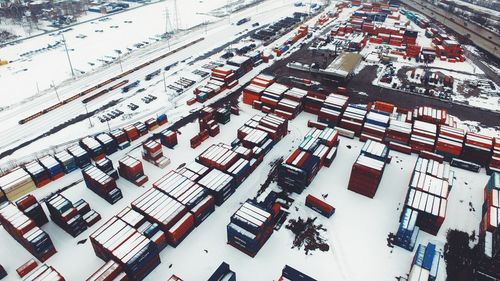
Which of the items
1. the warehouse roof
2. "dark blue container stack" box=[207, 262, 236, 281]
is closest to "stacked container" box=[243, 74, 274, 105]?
the warehouse roof

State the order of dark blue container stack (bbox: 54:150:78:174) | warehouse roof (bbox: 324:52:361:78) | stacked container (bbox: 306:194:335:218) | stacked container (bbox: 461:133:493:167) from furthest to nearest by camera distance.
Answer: warehouse roof (bbox: 324:52:361:78) → stacked container (bbox: 461:133:493:167) → dark blue container stack (bbox: 54:150:78:174) → stacked container (bbox: 306:194:335:218)

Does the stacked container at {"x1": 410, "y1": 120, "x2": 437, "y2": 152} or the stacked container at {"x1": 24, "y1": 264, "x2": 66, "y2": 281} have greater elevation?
the stacked container at {"x1": 410, "y1": 120, "x2": 437, "y2": 152}

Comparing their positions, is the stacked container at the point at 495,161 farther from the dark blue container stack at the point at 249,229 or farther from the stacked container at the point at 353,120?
the dark blue container stack at the point at 249,229

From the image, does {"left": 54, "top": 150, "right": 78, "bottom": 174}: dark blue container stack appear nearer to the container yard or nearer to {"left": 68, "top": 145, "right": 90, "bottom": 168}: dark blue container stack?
the container yard

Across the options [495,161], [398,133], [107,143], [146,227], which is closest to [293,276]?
[146,227]

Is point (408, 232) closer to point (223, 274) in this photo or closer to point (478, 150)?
point (223, 274)

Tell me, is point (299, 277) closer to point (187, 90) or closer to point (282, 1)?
point (187, 90)
